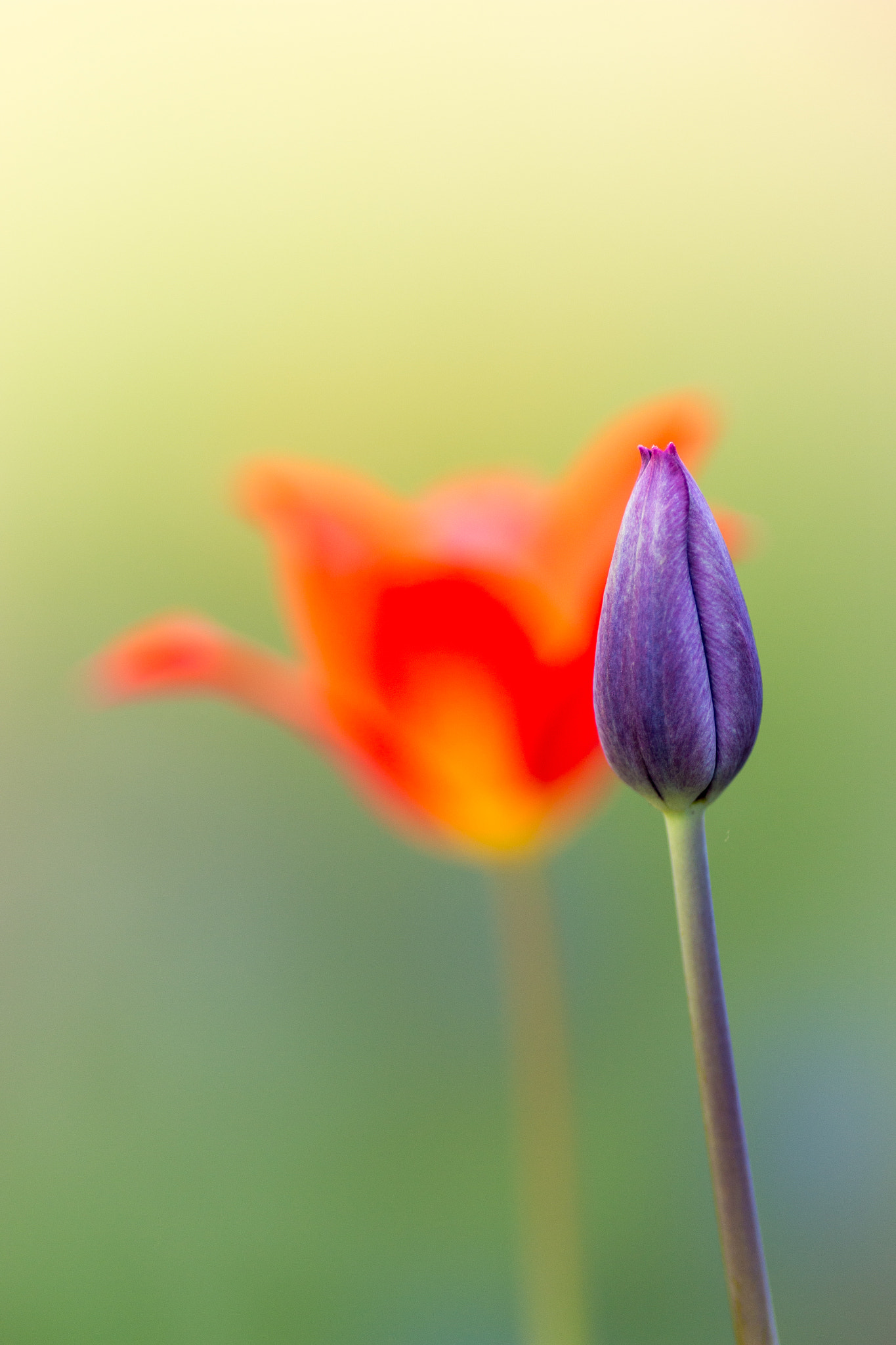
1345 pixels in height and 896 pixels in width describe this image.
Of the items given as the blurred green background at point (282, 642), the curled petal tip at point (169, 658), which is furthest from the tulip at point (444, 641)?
the blurred green background at point (282, 642)

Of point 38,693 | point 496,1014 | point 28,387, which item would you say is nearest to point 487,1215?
point 496,1014

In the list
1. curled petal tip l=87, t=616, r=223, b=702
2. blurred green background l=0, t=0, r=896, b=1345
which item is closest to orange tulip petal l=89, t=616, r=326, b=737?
curled petal tip l=87, t=616, r=223, b=702

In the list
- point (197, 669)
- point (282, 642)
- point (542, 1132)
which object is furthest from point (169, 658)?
point (282, 642)

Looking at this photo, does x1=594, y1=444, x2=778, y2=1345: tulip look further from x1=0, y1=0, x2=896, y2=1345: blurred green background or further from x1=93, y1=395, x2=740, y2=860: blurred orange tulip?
x1=0, y1=0, x2=896, y2=1345: blurred green background

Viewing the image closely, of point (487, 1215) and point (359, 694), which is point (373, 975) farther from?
point (359, 694)

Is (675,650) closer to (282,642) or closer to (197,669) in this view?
(197,669)
